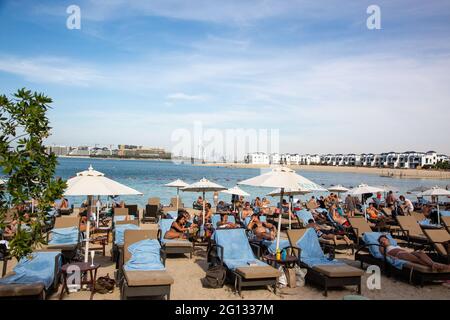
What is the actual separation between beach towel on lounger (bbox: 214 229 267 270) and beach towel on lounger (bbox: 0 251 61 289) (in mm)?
2923

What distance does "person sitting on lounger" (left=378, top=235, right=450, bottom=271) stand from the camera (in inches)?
246

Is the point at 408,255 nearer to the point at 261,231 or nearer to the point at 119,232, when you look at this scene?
the point at 261,231

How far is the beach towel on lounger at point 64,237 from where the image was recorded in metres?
7.61

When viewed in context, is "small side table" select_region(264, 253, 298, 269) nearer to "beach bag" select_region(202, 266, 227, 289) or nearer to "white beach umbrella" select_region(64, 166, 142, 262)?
"beach bag" select_region(202, 266, 227, 289)

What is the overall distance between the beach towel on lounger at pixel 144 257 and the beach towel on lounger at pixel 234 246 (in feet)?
4.50

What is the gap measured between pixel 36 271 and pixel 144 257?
164 centimetres

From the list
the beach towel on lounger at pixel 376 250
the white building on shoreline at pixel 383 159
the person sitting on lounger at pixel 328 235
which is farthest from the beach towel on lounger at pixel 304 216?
the white building on shoreline at pixel 383 159

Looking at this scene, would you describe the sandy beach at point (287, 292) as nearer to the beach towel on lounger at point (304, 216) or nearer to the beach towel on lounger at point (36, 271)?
the beach towel on lounger at point (36, 271)

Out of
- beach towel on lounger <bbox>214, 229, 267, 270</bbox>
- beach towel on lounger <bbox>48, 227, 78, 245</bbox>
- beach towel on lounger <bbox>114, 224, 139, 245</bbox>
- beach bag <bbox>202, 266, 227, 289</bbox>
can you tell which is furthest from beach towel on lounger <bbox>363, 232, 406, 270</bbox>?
beach towel on lounger <bbox>48, 227, 78, 245</bbox>
